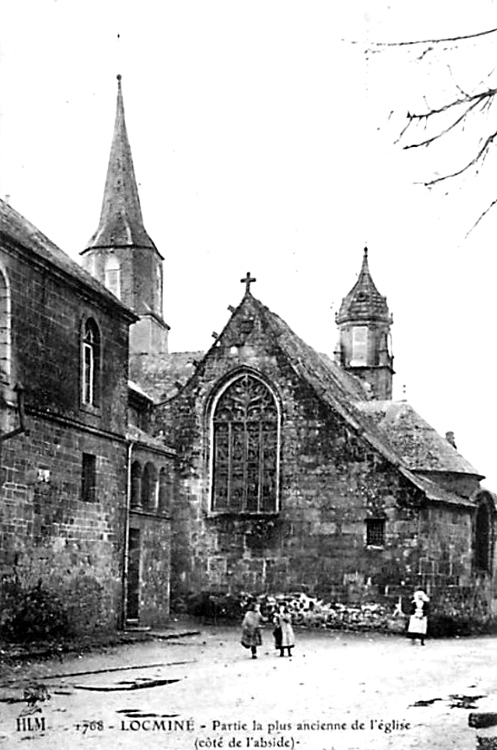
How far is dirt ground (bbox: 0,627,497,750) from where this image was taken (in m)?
11.4

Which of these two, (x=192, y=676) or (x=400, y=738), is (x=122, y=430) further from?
(x=400, y=738)

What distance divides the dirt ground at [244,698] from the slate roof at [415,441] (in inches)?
399

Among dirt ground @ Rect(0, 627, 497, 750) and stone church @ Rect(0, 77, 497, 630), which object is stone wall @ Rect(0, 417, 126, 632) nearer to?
stone church @ Rect(0, 77, 497, 630)

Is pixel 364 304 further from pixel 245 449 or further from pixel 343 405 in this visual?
pixel 245 449

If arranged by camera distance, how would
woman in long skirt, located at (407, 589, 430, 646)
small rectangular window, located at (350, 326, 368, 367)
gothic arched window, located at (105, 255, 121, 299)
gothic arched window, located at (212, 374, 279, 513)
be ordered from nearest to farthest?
woman in long skirt, located at (407, 589, 430, 646)
gothic arched window, located at (212, 374, 279, 513)
small rectangular window, located at (350, 326, 368, 367)
gothic arched window, located at (105, 255, 121, 299)

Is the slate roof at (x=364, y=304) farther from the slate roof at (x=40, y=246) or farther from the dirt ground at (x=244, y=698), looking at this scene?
the dirt ground at (x=244, y=698)

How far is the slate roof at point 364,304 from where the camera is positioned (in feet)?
179

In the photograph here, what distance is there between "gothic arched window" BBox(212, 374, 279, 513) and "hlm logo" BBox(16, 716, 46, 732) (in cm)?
2011

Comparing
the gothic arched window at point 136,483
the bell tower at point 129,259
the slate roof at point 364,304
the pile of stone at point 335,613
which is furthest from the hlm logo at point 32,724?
the slate roof at point 364,304

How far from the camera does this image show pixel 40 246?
2333 centimetres

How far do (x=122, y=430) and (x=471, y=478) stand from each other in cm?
1240

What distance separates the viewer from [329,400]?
108ft

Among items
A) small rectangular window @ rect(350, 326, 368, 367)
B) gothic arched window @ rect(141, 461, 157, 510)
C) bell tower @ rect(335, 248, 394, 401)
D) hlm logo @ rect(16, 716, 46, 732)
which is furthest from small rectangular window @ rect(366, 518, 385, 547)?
small rectangular window @ rect(350, 326, 368, 367)

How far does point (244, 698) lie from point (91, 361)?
38.9 feet
